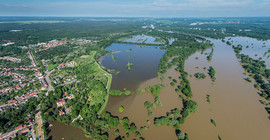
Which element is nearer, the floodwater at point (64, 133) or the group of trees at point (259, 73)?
the floodwater at point (64, 133)

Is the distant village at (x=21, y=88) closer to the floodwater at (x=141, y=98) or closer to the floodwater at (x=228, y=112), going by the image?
the floodwater at (x=141, y=98)

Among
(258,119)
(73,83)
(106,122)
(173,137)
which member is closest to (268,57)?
(258,119)

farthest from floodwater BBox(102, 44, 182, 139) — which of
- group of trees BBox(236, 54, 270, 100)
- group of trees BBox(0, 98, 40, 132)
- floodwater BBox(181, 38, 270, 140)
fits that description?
group of trees BBox(236, 54, 270, 100)

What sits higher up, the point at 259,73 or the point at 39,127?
the point at 259,73

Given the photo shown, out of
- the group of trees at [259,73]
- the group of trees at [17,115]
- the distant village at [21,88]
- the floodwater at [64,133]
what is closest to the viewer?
the floodwater at [64,133]

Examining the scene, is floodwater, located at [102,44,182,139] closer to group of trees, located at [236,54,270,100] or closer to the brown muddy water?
the brown muddy water

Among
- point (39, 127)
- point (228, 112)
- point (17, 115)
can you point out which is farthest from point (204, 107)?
point (17, 115)

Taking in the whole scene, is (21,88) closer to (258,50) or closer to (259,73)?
(259,73)

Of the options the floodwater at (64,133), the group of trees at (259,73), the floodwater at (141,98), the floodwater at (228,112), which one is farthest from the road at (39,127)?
the group of trees at (259,73)
